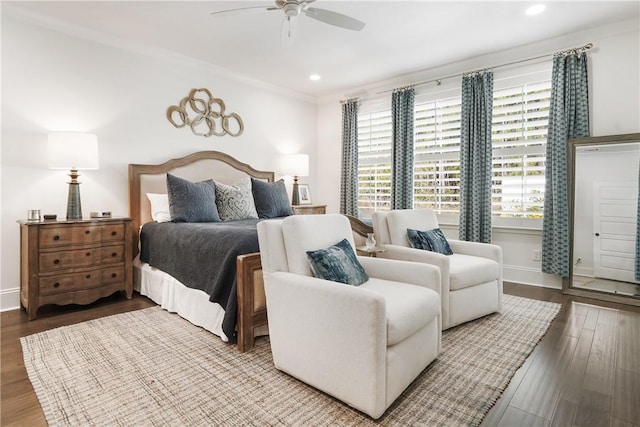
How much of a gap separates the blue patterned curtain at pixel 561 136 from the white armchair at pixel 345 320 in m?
2.43

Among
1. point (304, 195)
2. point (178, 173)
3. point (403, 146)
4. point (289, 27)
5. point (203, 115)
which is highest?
point (289, 27)

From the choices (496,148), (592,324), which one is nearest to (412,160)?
(496,148)

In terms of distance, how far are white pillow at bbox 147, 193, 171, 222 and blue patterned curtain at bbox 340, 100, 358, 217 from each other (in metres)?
2.76

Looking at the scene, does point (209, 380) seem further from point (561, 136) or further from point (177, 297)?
point (561, 136)

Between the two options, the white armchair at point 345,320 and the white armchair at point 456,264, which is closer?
the white armchair at point 345,320

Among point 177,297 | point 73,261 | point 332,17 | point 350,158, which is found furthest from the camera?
point 350,158

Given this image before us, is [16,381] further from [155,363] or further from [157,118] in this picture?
[157,118]

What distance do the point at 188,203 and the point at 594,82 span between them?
14.2 ft

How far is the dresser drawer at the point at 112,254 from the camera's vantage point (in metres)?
3.16

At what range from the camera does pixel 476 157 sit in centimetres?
413

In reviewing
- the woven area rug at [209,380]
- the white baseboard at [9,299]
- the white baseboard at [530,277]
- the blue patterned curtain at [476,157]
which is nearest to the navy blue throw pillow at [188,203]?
the woven area rug at [209,380]

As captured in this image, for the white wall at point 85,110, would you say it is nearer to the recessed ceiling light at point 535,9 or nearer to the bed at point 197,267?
the bed at point 197,267

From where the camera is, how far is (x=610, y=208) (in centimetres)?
343

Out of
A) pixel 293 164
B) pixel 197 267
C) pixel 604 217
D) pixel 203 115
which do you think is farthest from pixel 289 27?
pixel 604 217
